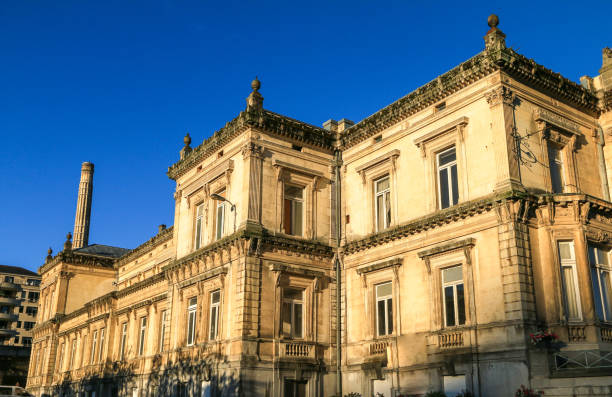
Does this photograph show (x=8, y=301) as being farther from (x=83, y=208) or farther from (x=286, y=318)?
(x=286, y=318)

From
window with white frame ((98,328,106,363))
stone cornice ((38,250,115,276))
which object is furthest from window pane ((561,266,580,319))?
stone cornice ((38,250,115,276))

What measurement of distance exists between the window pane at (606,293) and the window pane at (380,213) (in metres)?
9.85

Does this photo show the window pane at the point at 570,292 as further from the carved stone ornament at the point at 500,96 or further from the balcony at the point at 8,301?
the balcony at the point at 8,301

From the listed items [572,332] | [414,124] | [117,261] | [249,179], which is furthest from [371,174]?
[117,261]

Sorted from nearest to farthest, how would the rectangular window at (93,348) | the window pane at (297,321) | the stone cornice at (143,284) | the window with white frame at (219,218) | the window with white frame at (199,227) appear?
the window pane at (297,321)
the window with white frame at (219,218)
the window with white frame at (199,227)
the stone cornice at (143,284)
the rectangular window at (93,348)

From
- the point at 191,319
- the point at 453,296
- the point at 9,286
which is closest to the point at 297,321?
the point at 191,319

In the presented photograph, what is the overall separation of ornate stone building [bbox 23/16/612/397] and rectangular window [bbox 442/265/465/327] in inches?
2.6

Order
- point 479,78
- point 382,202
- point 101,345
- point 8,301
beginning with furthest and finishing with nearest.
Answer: point 8,301 → point 101,345 → point 382,202 → point 479,78

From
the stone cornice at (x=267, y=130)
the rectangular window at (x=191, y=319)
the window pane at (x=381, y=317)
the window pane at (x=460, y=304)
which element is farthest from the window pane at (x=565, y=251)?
the rectangular window at (x=191, y=319)

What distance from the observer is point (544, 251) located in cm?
2267

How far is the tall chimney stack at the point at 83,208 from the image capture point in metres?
88.3

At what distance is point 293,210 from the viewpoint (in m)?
31.1

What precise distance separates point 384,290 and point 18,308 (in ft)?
345

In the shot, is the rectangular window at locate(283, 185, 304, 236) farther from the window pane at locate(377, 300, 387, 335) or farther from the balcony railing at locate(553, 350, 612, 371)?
the balcony railing at locate(553, 350, 612, 371)
